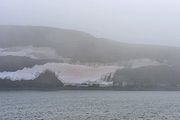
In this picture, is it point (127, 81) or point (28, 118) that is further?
point (127, 81)

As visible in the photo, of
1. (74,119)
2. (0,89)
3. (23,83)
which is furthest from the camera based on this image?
(23,83)

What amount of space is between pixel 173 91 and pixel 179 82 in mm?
4281

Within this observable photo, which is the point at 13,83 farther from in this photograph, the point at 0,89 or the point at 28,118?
the point at 28,118

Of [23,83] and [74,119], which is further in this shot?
[23,83]

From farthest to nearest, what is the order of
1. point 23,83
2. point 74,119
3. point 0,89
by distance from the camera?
1. point 23,83
2. point 0,89
3. point 74,119

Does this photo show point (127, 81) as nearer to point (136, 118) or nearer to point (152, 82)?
point (152, 82)

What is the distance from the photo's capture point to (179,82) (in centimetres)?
19400

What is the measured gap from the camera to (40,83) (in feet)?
610

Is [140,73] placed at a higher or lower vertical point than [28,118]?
higher

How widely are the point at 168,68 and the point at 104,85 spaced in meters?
26.3

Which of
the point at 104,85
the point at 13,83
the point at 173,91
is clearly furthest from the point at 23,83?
the point at 173,91

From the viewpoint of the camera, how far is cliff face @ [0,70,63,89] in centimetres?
18356

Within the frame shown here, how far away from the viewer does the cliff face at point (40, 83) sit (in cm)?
18356

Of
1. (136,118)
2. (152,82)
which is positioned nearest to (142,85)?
(152,82)
